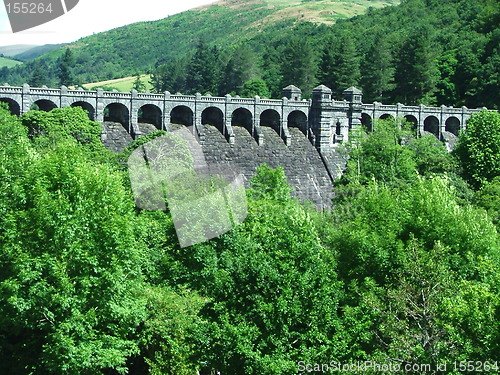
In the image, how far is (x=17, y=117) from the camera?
6381 centimetres

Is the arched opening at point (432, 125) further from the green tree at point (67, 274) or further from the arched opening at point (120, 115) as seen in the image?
the green tree at point (67, 274)

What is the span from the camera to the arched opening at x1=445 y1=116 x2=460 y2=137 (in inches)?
3883

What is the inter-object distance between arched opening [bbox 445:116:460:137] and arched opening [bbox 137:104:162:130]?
1650 inches

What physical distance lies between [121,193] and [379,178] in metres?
40.7

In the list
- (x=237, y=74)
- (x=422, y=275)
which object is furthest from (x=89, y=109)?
(x=237, y=74)

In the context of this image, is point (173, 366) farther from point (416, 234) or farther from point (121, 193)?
point (416, 234)

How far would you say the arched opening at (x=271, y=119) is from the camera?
8288 centimetres

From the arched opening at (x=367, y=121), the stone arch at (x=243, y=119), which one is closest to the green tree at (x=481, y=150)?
the arched opening at (x=367, y=121)

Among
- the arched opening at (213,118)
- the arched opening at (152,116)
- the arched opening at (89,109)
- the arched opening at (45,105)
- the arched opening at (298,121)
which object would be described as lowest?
the arched opening at (298,121)

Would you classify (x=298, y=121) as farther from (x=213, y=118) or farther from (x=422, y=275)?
(x=422, y=275)

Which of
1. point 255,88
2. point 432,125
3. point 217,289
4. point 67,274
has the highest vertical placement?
point 255,88

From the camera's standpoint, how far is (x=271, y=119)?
83562 millimetres

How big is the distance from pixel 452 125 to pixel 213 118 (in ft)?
117

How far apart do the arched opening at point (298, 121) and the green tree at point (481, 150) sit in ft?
53.8
